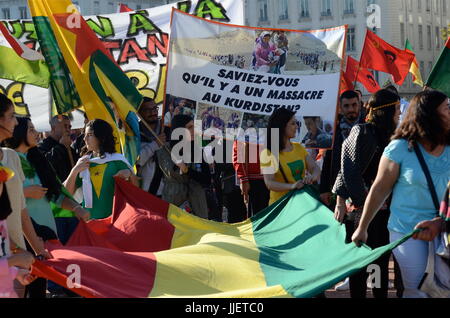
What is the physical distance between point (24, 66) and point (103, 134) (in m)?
3.73

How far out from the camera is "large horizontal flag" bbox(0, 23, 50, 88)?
1328 centimetres

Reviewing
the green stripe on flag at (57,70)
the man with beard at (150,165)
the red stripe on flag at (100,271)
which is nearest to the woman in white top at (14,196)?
the red stripe on flag at (100,271)

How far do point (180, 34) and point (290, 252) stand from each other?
3561 millimetres

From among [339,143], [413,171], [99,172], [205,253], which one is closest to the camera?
[413,171]

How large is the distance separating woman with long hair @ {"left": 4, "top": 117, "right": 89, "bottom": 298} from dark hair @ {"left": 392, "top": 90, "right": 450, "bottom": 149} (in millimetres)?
2785

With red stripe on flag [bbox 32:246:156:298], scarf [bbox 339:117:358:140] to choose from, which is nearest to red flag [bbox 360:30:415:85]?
scarf [bbox 339:117:358:140]

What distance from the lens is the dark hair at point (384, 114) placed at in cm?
793

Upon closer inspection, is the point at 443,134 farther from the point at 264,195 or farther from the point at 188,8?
the point at 188,8

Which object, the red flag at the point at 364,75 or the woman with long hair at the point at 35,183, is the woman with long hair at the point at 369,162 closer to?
the woman with long hair at the point at 35,183

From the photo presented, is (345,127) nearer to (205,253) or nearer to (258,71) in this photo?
(258,71)

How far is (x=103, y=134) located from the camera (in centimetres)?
1004

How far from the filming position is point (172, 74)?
11.1 meters

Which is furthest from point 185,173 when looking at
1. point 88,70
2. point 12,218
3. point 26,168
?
point 12,218

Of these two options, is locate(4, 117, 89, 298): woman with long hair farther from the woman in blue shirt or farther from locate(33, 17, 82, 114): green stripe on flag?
locate(33, 17, 82, 114): green stripe on flag
